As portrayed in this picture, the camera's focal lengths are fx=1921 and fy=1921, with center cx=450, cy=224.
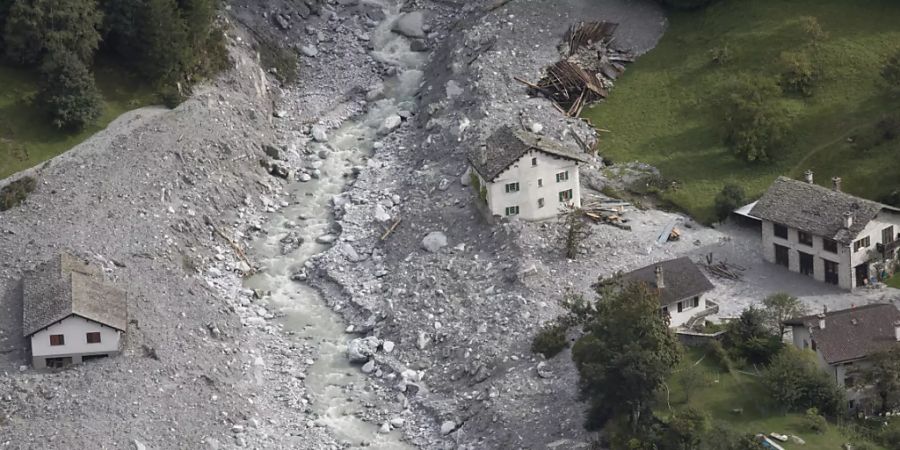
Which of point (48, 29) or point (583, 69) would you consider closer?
point (48, 29)

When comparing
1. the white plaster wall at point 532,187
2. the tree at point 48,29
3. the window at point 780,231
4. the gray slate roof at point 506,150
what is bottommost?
the window at point 780,231

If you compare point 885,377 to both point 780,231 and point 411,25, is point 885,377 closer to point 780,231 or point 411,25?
point 780,231

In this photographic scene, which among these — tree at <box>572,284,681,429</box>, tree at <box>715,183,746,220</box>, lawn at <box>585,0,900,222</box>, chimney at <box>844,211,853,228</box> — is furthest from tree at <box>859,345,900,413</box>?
tree at <box>715,183,746,220</box>

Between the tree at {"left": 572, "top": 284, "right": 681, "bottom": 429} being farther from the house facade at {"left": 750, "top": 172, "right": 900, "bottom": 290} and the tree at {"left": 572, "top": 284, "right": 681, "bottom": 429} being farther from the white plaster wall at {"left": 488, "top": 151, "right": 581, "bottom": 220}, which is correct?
the white plaster wall at {"left": 488, "top": 151, "right": 581, "bottom": 220}

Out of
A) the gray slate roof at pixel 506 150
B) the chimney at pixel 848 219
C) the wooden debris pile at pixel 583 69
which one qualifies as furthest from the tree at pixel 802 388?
the wooden debris pile at pixel 583 69

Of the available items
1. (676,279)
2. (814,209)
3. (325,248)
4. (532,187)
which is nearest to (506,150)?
(532,187)

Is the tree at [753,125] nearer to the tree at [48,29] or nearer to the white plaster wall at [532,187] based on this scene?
the white plaster wall at [532,187]

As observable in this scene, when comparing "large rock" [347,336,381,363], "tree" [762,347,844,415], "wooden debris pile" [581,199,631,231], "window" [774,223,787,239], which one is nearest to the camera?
"tree" [762,347,844,415]
